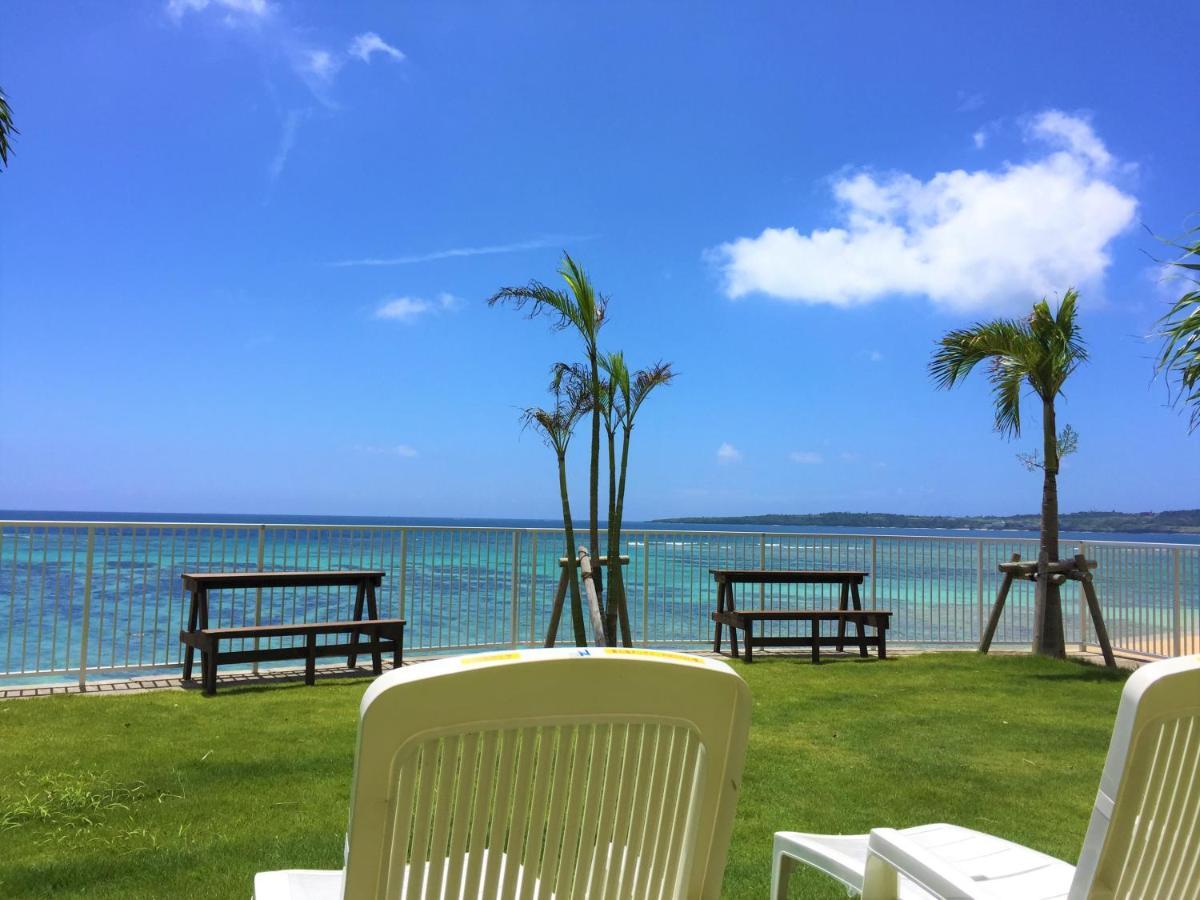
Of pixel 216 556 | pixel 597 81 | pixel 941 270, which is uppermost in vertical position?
pixel 597 81

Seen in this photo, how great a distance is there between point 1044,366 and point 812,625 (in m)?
3.49

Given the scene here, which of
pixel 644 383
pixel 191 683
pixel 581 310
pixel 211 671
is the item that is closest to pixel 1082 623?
pixel 644 383

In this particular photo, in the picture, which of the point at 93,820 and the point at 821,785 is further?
the point at 821,785

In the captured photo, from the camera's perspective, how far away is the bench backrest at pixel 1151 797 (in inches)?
53.6

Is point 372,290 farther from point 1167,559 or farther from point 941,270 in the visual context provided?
point 1167,559

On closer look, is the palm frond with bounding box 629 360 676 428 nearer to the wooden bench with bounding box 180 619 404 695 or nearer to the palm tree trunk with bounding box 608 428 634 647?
the palm tree trunk with bounding box 608 428 634 647

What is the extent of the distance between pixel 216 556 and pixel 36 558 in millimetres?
1371

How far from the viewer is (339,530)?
25.2 ft

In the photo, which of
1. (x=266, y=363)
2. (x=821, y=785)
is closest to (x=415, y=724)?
(x=821, y=785)

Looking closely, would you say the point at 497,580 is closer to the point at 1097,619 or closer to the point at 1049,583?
the point at 1049,583

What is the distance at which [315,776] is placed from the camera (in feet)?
13.1

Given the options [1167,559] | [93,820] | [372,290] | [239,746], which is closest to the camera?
[93,820]

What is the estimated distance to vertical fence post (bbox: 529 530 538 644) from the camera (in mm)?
8227

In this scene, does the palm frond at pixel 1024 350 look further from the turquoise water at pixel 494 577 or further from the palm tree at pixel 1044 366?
the turquoise water at pixel 494 577
